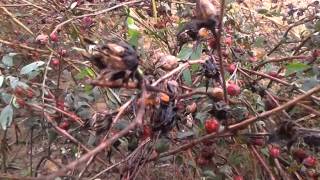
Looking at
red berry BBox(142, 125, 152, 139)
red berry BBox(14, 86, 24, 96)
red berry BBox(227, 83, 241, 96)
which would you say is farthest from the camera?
red berry BBox(14, 86, 24, 96)

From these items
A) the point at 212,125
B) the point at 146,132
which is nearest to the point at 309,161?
the point at 212,125

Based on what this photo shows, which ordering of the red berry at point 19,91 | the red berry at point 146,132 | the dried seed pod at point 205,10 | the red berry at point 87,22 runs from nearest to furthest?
the dried seed pod at point 205,10
the red berry at point 146,132
the red berry at point 19,91
the red berry at point 87,22

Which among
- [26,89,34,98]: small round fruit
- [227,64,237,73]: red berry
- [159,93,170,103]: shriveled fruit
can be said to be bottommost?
[26,89,34,98]: small round fruit

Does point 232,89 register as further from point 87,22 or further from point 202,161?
point 87,22

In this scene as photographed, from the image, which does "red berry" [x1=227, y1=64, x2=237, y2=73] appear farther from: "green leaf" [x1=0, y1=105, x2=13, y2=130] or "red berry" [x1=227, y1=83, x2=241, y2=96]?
"green leaf" [x1=0, y1=105, x2=13, y2=130]

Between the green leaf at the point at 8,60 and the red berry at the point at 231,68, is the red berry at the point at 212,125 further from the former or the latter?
the green leaf at the point at 8,60

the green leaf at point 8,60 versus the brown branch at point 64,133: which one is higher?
the green leaf at point 8,60

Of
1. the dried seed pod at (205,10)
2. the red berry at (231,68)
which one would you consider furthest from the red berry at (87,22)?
the dried seed pod at (205,10)

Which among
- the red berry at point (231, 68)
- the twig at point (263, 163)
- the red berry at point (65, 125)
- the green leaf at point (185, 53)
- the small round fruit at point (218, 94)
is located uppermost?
the green leaf at point (185, 53)

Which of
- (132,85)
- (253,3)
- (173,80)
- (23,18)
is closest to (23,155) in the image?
(23,18)

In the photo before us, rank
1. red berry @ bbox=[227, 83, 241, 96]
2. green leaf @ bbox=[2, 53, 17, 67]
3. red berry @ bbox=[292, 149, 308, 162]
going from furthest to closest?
1. green leaf @ bbox=[2, 53, 17, 67]
2. red berry @ bbox=[292, 149, 308, 162]
3. red berry @ bbox=[227, 83, 241, 96]

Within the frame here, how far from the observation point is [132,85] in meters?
0.56

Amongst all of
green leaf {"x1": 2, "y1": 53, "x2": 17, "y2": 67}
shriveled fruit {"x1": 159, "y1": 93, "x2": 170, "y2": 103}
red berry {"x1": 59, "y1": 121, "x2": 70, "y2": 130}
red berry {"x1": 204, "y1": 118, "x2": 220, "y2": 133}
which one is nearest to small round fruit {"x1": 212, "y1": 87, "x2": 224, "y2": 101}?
red berry {"x1": 204, "y1": 118, "x2": 220, "y2": 133}

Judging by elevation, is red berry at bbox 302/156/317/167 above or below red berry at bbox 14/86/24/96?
below
